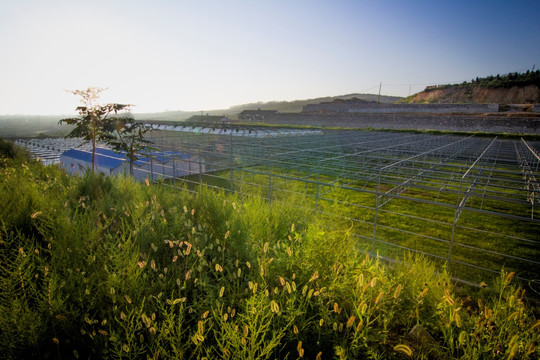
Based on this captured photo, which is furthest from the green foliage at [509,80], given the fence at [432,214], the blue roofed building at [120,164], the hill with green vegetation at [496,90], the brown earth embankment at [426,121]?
the blue roofed building at [120,164]

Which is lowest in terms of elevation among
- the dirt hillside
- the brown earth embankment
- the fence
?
the fence

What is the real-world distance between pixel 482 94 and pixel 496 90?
233cm

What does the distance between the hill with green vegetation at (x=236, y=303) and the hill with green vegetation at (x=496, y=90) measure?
220 ft

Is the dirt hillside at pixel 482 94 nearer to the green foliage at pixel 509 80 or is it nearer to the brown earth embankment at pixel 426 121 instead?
the green foliage at pixel 509 80

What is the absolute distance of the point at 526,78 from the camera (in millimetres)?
54156

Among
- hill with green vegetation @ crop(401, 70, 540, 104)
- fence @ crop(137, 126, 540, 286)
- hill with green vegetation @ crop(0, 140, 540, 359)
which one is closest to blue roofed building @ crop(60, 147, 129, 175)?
fence @ crop(137, 126, 540, 286)

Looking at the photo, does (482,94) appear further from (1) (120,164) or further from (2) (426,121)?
(1) (120,164)

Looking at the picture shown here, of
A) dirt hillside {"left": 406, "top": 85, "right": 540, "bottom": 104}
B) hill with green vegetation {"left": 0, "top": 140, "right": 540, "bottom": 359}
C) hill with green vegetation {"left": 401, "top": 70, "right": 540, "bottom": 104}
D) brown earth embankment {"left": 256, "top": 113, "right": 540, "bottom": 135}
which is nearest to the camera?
hill with green vegetation {"left": 0, "top": 140, "right": 540, "bottom": 359}

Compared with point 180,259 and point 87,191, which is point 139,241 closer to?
point 180,259

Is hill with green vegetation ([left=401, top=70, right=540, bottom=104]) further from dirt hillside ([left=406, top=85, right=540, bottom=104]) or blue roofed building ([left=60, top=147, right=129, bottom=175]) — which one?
blue roofed building ([left=60, top=147, right=129, bottom=175])

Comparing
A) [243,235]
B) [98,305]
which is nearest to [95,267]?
[98,305]

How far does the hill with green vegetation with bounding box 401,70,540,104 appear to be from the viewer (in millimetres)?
51312

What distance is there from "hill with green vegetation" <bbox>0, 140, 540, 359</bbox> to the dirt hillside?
66942mm

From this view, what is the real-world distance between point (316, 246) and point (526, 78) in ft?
250
